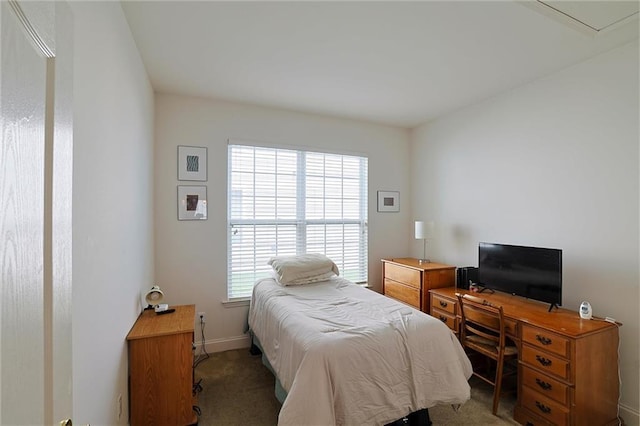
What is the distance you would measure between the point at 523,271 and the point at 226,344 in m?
3.04

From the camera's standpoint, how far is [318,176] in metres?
3.92

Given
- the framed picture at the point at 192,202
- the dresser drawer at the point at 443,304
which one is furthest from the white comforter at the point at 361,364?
the framed picture at the point at 192,202

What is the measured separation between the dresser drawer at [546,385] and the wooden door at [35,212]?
2636mm

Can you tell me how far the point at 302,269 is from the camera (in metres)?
3.21

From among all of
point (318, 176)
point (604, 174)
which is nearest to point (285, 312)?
point (318, 176)

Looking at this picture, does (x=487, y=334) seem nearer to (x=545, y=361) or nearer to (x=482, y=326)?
(x=482, y=326)

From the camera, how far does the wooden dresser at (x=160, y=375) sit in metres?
2.02

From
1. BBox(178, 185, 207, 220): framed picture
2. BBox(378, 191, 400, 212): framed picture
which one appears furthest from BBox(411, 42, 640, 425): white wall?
BBox(178, 185, 207, 220): framed picture

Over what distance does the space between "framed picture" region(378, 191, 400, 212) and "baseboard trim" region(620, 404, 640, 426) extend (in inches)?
112

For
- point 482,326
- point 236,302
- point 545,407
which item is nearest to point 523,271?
point 482,326

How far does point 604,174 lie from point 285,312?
270 cm

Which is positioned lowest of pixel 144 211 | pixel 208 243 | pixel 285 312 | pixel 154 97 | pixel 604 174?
pixel 285 312

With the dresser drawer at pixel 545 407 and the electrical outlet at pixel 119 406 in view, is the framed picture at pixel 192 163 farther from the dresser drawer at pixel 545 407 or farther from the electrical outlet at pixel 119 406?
the dresser drawer at pixel 545 407

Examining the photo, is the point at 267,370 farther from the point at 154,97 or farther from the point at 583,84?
the point at 583,84
